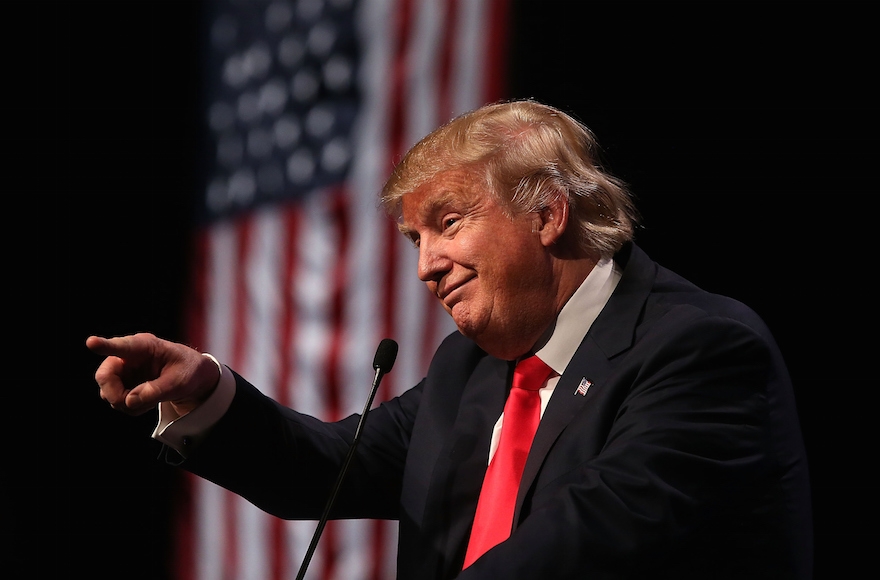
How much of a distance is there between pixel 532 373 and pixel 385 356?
30cm

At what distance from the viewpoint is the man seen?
1.39m

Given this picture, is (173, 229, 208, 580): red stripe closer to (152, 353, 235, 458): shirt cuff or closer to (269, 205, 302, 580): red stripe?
(269, 205, 302, 580): red stripe

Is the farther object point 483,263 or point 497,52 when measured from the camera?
point 497,52

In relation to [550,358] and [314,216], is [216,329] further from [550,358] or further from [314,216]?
[550,358]

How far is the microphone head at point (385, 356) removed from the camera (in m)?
1.69

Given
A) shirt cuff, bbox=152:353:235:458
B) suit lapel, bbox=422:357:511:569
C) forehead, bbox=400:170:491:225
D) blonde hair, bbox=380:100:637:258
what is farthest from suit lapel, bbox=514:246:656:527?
shirt cuff, bbox=152:353:235:458

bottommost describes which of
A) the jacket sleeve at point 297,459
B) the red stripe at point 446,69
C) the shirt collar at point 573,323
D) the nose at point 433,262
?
the jacket sleeve at point 297,459

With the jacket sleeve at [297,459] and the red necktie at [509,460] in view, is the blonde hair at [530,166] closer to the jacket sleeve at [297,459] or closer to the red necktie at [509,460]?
the red necktie at [509,460]

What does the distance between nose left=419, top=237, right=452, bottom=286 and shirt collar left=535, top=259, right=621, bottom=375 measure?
244mm

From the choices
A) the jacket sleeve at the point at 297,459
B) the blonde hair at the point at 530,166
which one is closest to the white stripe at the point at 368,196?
the jacket sleeve at the point at 297,459

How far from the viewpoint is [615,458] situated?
55.2 inches

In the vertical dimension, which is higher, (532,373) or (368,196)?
(368,196)

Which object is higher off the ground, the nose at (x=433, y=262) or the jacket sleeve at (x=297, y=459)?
the nose at (x=433, y=262)

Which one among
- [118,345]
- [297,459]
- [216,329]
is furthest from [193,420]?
[216,329]
